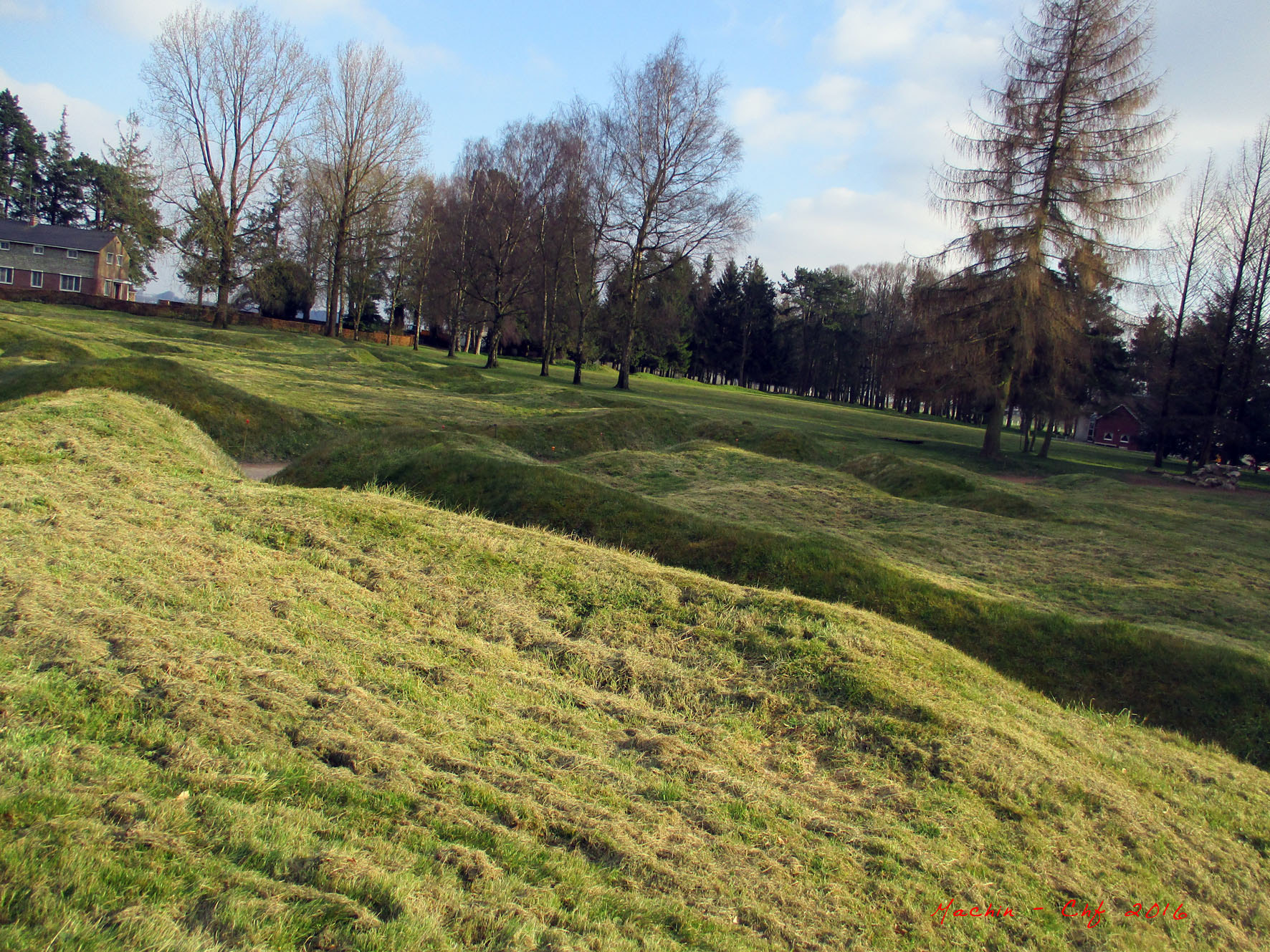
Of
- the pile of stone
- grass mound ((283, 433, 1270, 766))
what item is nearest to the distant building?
the pile of stone

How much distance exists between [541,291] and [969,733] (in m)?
43.6

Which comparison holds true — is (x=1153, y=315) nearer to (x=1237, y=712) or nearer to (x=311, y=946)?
(x=1237, y=712)

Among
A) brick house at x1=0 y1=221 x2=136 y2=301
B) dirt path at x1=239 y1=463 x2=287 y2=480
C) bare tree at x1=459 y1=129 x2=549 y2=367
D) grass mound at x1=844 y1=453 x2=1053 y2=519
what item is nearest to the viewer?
dirt path at x1=239 y1=463 x2=287 y2=480

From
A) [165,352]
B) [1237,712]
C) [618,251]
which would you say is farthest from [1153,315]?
[165,352]

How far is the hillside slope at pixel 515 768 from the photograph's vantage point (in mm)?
2510

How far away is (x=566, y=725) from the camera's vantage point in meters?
4.16

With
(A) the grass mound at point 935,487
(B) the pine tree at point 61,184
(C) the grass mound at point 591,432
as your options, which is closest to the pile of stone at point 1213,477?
(A) the grass mound at point 935,487

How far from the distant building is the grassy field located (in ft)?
225

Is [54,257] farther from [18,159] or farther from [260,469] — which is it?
[260,469]

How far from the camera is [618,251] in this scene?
1505 inches

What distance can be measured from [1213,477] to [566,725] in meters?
28.9

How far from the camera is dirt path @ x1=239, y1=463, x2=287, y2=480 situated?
12008 mm

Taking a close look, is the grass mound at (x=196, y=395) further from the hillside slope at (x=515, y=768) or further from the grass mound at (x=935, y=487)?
the grass mound at (x=935, y=487)
